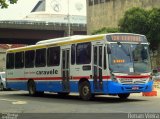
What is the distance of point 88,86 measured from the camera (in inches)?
867

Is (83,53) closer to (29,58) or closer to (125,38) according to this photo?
(125,38)

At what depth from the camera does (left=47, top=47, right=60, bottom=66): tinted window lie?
24823 millimetres

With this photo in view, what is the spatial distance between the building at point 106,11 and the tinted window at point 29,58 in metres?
74.3

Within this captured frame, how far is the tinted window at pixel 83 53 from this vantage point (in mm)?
22203

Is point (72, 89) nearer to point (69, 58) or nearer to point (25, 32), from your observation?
point (69, 58)

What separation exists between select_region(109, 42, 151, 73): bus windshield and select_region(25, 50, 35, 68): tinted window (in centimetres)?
763

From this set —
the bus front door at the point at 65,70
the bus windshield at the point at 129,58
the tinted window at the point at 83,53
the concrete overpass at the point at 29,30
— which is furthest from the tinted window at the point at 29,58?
the concrete overpass at the point at 29,30

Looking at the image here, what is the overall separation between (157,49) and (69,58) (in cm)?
5428

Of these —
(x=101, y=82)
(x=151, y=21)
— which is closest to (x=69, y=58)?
(x=101, y=82)

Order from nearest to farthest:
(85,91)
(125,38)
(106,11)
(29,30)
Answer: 1. (125,38)
2. (85,91)
3. (29,30)
4. (106,11)

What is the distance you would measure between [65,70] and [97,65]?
9.64 ft

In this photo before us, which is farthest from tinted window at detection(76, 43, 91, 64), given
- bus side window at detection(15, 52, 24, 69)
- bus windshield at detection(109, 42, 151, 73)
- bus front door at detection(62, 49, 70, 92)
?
bus side window at detection(15, 52, 24, 69)

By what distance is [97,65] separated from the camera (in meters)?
21.5

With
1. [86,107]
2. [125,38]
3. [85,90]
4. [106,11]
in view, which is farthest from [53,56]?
[106,11]
